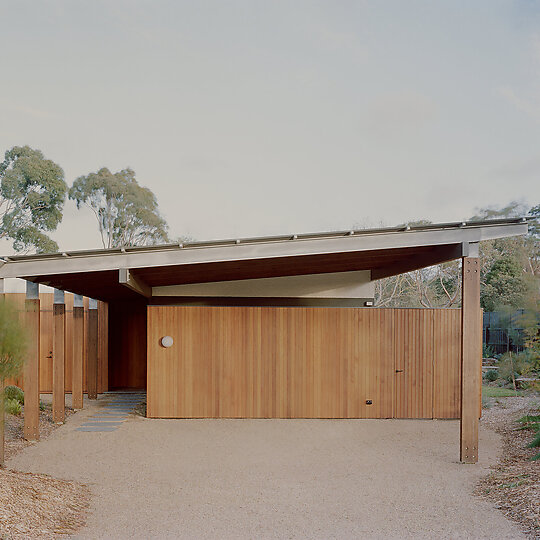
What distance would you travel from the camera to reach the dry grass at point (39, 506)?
3.85 m

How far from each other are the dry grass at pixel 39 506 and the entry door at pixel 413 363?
223 inches

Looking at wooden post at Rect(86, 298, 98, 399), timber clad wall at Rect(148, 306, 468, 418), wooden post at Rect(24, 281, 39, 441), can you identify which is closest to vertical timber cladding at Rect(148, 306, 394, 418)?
timber clad wall at Rect(148, 306, 468, 418)

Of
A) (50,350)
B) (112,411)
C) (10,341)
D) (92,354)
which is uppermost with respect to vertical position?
(10,341)

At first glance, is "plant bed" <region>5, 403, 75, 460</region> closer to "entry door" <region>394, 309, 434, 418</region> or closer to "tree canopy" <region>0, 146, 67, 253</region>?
"entry door" <region>394, 309, 434, 418</region>

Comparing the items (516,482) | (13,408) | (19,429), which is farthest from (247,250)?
(13,408)

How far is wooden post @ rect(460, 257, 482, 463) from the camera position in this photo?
253 inches

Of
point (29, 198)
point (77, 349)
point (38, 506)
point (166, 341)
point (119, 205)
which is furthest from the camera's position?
point (119, 205)

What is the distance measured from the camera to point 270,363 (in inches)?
368

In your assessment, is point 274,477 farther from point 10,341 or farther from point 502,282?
point 502,282

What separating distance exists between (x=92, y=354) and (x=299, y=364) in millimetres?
4605

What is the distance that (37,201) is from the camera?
70.4 ft

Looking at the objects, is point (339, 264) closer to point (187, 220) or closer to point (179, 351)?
point (179, 351)

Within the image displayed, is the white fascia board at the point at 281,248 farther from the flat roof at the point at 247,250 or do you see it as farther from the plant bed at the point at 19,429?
the plant bed at the point at 19,429

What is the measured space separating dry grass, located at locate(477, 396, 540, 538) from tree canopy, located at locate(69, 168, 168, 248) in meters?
20.1
